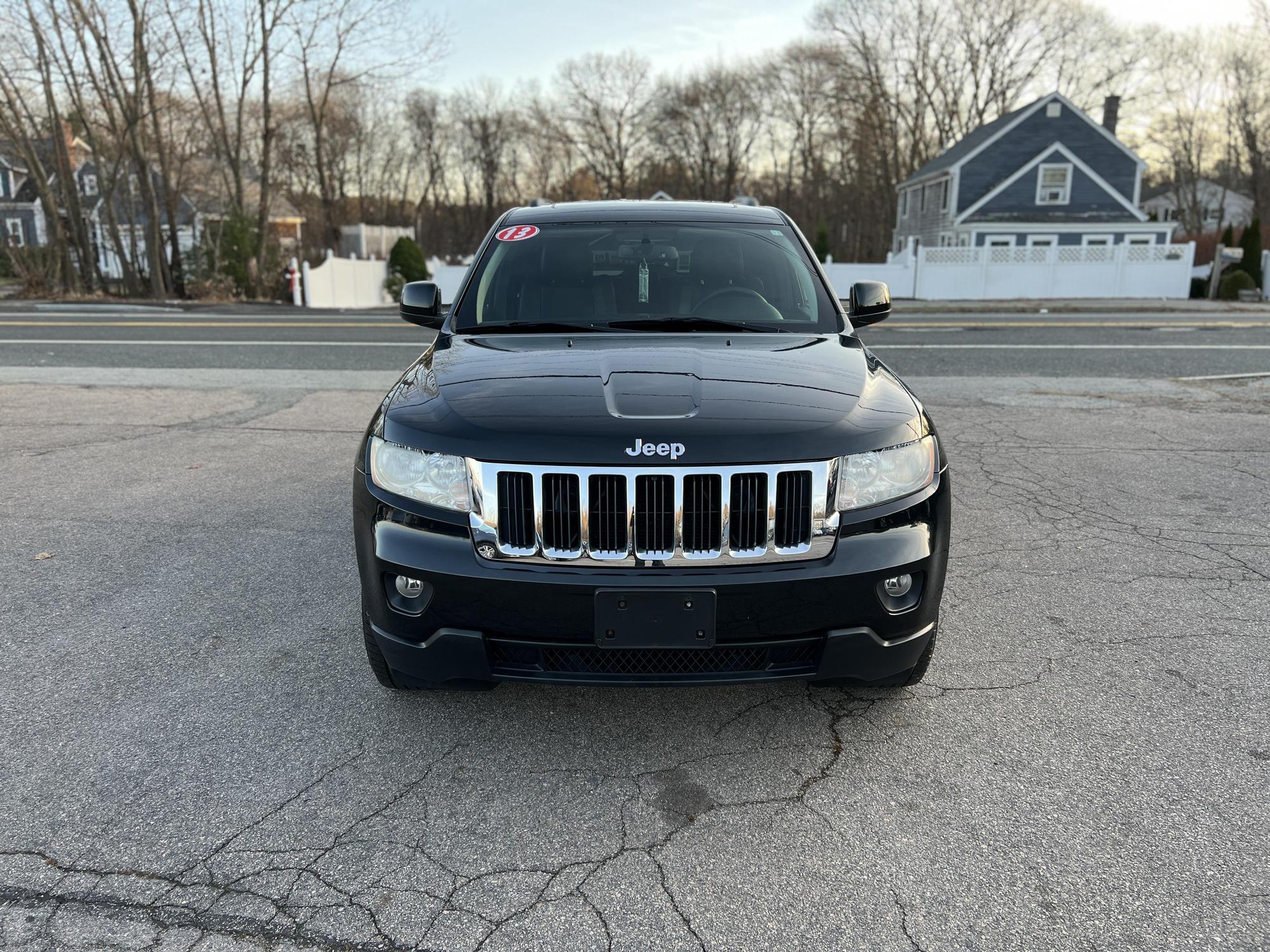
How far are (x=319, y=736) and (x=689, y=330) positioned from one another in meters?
2.00

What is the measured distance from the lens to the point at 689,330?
11.9 feet

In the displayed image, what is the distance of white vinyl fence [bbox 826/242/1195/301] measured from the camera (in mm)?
26766

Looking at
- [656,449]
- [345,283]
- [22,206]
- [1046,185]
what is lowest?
[656,449]

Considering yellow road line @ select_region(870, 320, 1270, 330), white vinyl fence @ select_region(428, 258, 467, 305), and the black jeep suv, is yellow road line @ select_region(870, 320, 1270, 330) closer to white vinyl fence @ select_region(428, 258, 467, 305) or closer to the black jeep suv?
white vinyl fence @ select_region(428, 258, 467, 305)

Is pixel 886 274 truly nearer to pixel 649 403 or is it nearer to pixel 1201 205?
pixel 649 403

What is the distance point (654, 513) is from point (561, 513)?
0.26 metres

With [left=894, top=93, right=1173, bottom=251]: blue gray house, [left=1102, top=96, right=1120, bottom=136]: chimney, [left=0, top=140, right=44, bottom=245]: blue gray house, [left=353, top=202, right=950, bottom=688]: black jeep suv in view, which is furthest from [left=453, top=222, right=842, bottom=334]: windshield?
[left=0, top=140, right=44, bottom=245]: blue gray house

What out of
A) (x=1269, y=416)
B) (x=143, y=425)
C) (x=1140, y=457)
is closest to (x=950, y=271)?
(x=1269, y=416)

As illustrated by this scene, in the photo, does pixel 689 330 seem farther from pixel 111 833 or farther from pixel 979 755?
pixel 111 833

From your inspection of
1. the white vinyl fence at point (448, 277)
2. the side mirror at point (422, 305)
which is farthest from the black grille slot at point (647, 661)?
the white vinyl fence at point (448, 277)

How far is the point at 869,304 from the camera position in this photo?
13.8ft

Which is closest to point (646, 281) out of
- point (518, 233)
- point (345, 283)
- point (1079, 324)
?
point (518, 233)

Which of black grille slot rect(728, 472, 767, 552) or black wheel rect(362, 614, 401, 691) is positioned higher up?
black grille slot rect(728, 472, 767, 552)

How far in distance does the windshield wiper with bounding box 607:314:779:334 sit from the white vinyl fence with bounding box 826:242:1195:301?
24.4 meters
